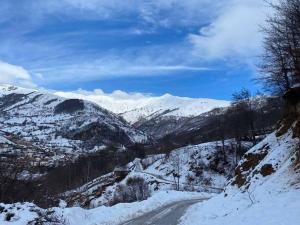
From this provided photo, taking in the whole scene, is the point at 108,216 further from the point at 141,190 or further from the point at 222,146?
the point at 222,146

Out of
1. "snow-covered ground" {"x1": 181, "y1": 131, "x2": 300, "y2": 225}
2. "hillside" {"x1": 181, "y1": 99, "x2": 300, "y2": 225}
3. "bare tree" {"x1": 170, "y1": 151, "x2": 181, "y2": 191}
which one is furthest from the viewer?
"bare tree" {"x1": 170, "y1": 151, "x2": 181, "y2": 191}

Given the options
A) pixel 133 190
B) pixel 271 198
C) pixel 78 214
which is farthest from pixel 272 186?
pixel 133 190

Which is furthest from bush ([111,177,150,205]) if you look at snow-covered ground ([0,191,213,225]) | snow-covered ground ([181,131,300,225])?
snow-covered ground ([181,131,300,225])

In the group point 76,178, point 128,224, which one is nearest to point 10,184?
point 128,224

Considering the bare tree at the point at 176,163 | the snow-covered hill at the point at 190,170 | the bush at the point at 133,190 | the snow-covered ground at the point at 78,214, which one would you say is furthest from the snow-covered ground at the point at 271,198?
the bare tree at the point at 176,163

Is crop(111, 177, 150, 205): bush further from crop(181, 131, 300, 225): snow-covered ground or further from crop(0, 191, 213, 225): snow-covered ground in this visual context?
crop(181, 131, 300, 225): snow-covered ground

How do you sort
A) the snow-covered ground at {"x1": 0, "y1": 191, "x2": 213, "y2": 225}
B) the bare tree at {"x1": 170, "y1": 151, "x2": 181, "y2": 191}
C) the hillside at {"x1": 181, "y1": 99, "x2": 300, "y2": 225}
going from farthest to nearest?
the bare tree at {"x1": 170, "y1": 151, "x2": 181, "y2": 191} < the snow-covered ground at {"x1": 0, "y1": 191, "x2": 213, "y2": 225} < the hillside at {"x1": 181, "y1": 99, "x2": 300, "y2": 225}

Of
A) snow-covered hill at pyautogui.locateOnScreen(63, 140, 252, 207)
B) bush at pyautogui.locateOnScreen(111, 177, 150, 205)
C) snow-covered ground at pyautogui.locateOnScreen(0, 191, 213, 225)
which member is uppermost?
snow-covered hill at pyautogui.locateOnScreen(63, 140, 252, 207)

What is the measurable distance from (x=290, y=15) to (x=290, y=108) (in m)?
8.69

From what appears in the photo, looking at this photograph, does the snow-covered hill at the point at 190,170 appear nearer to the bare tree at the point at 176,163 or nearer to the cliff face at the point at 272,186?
the bare tree at the point at 176,163

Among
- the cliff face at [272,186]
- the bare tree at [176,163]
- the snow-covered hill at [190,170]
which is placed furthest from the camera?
the bare tree at [176,163]

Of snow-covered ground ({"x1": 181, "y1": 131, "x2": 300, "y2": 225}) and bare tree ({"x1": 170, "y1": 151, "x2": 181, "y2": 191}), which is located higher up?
bare tree ({"x1": 170, "y1": 151, "x2": 181, "y2": 191})

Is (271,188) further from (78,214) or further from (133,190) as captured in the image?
(133,190)

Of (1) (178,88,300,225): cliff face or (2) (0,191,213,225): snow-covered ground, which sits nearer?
(1) (178,88,300,225): cliff face
